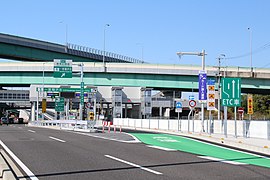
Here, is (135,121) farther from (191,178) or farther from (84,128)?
(191,178)

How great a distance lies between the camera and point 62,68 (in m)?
45.5

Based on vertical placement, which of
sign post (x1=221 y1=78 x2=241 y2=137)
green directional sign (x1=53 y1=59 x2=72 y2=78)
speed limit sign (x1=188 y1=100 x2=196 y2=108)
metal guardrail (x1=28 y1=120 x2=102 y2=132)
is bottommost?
metal guardrail (x1=28 y1=120 x2=102 y2=132)

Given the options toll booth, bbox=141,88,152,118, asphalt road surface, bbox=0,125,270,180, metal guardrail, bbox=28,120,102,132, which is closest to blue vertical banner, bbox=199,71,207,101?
metal guardrail, bbox=28,120,102,132

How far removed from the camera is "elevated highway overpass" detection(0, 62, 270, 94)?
60344 millimetres

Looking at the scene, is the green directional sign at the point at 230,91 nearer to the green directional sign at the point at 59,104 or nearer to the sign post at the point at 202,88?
the sign post at the point at 202,88

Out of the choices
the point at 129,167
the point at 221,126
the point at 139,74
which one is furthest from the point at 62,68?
the point at 129,167

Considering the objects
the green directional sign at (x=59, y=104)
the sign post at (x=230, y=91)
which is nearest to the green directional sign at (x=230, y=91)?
the sign post at (x=230, y=91)

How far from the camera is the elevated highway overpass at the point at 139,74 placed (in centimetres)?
6034

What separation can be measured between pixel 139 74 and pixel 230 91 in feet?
122

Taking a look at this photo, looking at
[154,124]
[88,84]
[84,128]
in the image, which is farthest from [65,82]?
[84,128]

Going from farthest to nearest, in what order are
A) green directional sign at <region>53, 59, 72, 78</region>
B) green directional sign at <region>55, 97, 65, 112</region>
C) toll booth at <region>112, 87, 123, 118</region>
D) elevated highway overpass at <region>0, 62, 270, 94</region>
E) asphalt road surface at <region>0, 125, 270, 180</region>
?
1. toll booth at <region>112, 87, 123, 118</region>
2. green directional sign at <region>55, 97, 65, 112</region>
3. elevated highway overpass at <region>0, 62, 270, 94</region>
4. green directional sign at <region>53, 59, 72, 78</region>
5. asphalt road surface at <region>0, 125, 270, 180</region>

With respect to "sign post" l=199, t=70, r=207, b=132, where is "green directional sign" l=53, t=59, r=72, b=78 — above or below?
above

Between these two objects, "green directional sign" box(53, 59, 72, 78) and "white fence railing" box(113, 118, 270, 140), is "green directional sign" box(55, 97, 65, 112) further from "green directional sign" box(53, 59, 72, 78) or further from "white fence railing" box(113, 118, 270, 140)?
"green directional sign" box(53, 59, 72, 78)

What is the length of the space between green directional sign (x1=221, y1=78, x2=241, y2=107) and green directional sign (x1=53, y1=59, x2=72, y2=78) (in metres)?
24.4
